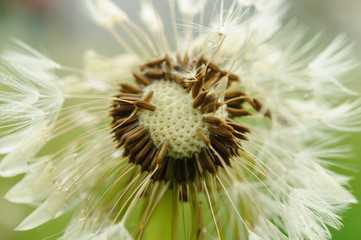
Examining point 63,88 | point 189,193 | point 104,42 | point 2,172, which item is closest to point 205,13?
point 63,88

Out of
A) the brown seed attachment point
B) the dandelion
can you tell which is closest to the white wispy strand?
the dandelion

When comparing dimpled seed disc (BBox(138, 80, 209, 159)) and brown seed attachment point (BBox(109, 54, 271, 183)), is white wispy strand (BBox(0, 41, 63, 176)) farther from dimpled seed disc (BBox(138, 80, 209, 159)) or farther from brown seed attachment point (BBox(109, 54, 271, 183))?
dimpled seed disc (BBox(138, 80, 209, 159))

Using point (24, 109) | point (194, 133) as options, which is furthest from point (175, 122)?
point (24, 109)

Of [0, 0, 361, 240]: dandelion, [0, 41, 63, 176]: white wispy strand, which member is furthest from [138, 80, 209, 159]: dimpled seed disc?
[0, 41, 63, 176]: white wispy strand

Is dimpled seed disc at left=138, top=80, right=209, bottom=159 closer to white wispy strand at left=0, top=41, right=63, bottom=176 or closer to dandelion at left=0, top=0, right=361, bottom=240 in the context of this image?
dandelion at left=0, top=0, right=361, bottom=240
